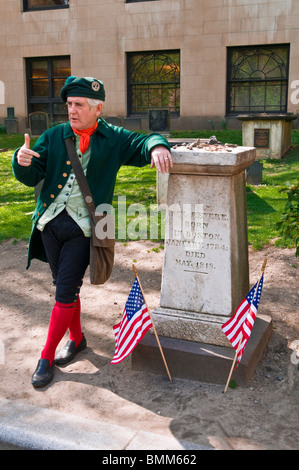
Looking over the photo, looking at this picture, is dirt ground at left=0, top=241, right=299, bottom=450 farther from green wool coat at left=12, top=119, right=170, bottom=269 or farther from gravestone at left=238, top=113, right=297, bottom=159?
gravestone at left=238, top=113, right=297, bottom=159

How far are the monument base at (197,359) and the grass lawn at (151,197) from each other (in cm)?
260

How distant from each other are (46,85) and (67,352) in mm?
19349

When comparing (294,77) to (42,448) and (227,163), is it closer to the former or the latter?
(227,163)

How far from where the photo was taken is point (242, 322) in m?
3.57

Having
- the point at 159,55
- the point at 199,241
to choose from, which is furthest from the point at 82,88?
the point at 159,55

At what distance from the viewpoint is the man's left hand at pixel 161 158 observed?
11.1 ft

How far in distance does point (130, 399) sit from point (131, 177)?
800 cm

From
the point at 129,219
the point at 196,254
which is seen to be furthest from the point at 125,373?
the point at 129,219

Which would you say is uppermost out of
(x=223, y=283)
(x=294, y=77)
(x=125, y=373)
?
(x=294, y=77)

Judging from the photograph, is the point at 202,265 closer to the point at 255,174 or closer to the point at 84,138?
the point at 84,138

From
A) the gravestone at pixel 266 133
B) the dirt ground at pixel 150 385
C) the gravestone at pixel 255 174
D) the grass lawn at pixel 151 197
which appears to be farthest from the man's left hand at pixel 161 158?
the gravestone at pixel 266 133

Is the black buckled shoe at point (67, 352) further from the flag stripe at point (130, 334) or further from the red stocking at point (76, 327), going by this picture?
the flag stripe at point (130, 334)

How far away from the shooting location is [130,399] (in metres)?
3.52

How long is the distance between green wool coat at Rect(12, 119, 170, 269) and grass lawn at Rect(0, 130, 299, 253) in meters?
2.69
